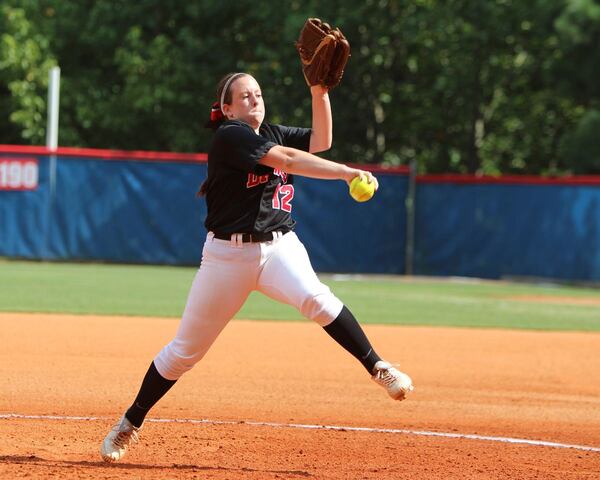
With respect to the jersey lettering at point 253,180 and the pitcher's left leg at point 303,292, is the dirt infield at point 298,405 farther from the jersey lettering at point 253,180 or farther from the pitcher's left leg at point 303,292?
the jersey lettering at point 253,180

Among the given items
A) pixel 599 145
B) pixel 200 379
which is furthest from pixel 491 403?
pixel 599 145

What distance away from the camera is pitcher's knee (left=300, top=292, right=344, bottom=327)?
4.93 metres

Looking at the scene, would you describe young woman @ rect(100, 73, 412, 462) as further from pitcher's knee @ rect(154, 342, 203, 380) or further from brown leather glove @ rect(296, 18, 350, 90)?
brown leather glove @ rect(296, 18, 350, 90)

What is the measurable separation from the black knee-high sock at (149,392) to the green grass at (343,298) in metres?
7.11

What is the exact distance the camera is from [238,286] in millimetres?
4926

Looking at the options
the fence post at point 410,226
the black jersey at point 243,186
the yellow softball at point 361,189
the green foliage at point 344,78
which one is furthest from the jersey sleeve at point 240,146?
the green foliage at point 344,78

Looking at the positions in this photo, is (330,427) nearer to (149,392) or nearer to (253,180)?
(149,392)

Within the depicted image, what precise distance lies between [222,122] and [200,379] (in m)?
3.31

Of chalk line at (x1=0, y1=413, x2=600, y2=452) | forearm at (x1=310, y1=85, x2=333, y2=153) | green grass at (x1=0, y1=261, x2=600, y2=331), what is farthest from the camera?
green grass at (x1=0, y1=261, x2=600, y2=331)

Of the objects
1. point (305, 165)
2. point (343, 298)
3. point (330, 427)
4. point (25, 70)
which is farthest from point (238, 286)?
point (25, 70)

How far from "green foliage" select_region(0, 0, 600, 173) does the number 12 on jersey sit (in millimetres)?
19878

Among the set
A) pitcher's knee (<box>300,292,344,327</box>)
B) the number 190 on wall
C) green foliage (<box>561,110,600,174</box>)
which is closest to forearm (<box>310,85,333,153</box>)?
pitcher's knee (<box>300,292,344,327</box>)

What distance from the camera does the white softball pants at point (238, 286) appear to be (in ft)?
16.1

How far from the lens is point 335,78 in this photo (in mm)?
5258
